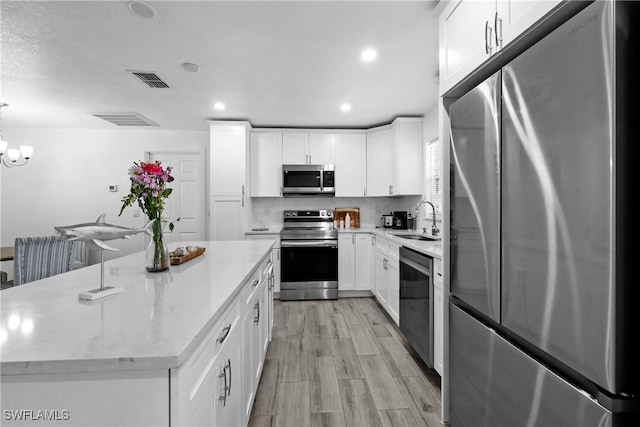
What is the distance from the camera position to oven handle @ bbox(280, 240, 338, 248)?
13.7 ft

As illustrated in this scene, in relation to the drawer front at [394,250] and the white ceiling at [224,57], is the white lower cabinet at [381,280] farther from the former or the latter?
the white ceiling at [224,57]

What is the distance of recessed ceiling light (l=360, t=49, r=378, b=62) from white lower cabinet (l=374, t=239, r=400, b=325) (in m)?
1.78

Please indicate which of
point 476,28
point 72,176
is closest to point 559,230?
point 476,28

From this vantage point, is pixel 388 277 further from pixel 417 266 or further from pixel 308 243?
pixel 308 243

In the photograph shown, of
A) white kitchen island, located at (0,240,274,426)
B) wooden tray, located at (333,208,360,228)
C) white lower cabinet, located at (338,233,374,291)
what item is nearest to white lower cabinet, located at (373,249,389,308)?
white lower cabinet, located at (338,233,374,291)

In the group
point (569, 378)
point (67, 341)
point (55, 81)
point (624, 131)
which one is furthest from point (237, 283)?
point (55, 81)

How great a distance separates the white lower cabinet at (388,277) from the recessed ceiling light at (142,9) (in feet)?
8.97

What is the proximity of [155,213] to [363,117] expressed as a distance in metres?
3.31

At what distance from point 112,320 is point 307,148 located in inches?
155

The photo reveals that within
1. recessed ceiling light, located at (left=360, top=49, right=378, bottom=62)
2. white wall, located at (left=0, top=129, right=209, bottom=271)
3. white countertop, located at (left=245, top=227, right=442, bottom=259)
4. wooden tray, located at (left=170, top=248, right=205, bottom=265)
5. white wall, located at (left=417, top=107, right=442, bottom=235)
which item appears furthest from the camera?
white wall, located at (left=0, top=129, right=209, bottom=271)

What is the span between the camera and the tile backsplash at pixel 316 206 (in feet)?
16.1

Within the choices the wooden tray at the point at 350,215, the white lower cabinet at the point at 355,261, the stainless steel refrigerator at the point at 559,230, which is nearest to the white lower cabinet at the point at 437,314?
the stainless steel refrigerator at the point at 559,230

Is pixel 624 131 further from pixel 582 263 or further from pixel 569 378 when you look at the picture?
pixel 569 378

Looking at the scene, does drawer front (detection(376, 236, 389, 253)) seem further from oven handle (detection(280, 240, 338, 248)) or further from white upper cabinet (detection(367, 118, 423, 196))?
white upper cabinet (detection(367, 118, 423, 196))
